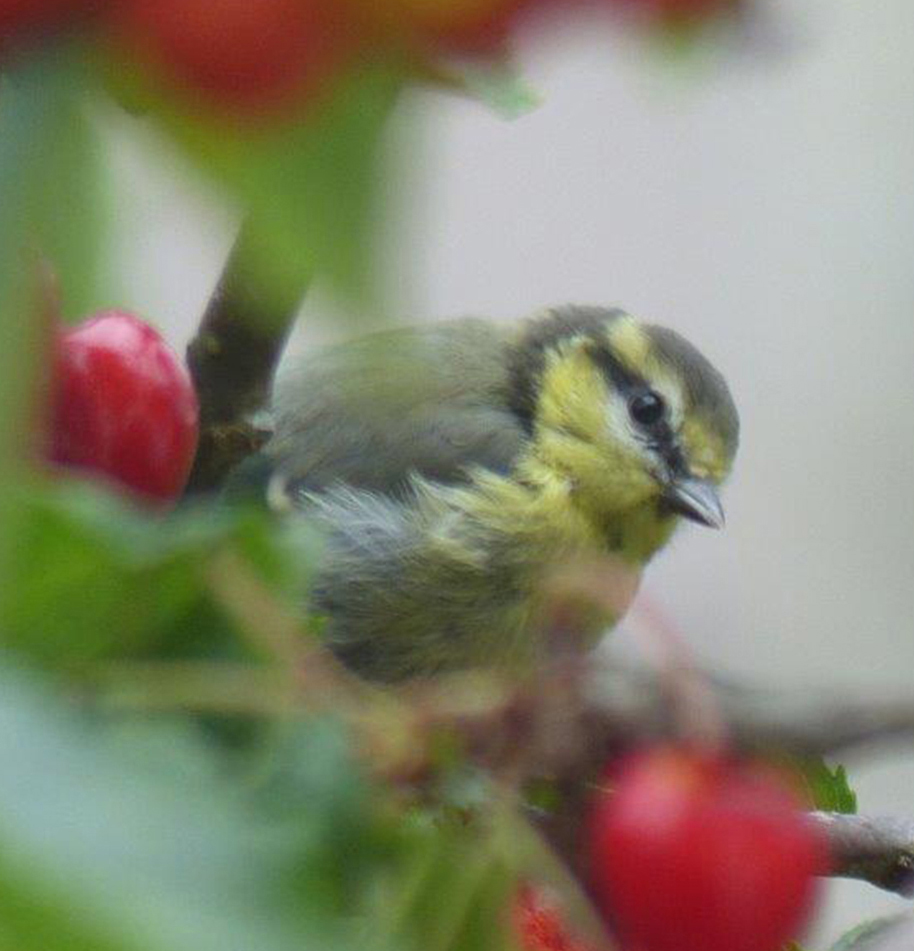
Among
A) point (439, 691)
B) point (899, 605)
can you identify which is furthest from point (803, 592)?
point (439, 691)

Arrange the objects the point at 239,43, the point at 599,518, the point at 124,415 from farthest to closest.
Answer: the point at 599,518 < the point at 124,415 < the point at 239,43

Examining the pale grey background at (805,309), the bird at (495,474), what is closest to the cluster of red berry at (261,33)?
the bird at (495,474)

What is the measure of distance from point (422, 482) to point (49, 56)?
1395 mm

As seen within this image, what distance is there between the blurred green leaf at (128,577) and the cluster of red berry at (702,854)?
54 mm

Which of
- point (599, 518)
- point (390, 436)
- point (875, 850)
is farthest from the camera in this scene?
point (599, 518)

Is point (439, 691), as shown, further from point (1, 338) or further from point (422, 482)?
point (422, 482)

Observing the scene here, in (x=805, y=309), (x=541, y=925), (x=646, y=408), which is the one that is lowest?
(x=541, y=925)

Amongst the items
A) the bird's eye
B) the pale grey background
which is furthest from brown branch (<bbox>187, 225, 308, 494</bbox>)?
the pale grey background

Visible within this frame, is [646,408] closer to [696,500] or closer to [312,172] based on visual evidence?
[696,500]

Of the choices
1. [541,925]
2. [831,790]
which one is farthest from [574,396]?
[541,925]

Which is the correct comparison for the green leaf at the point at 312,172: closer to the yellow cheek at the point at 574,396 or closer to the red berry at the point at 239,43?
the red berry at the point at 239,43

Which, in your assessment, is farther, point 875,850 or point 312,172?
point 875,850

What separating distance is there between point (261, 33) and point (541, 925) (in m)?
0.27

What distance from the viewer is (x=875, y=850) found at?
519mm
